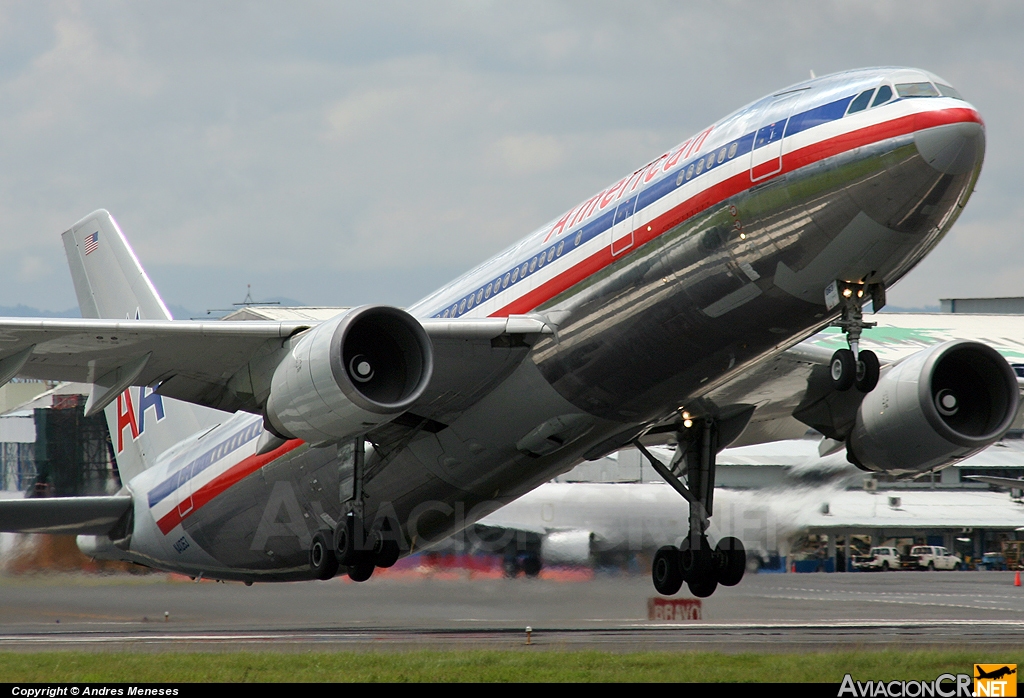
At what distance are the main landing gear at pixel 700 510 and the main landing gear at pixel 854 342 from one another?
6388 millimetres

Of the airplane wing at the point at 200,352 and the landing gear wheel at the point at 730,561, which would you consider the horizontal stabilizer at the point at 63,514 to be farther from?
the landing gear wheel at the point at 730,561

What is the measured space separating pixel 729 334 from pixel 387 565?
708 cm

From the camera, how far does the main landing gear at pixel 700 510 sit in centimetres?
2000

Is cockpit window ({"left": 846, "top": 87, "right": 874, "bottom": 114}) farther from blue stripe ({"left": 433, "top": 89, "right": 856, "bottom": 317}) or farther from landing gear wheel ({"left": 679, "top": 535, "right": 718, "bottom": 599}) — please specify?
landing gear wheel ({"left": 679, "top": 535, "right": 718, "bottom": 599})

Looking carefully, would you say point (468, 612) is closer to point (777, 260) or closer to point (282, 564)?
point (282, 564)

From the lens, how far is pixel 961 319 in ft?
202

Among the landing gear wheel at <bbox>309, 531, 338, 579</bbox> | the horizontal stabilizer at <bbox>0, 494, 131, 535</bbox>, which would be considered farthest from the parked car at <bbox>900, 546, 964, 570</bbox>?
the landing gear wheel at <bbox>309, 531, 338, 579</bbox>

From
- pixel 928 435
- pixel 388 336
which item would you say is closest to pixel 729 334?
pixel 388 336

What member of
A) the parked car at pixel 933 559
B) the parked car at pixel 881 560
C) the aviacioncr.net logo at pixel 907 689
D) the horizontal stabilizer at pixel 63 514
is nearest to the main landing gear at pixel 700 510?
the aviacioncr.net logo at pixel 907 689

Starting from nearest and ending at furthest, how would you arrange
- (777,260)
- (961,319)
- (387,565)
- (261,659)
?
(777,260)
(261,659)
(387,565)
(961,319)

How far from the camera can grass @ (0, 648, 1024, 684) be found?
Answer: 48.0 feet

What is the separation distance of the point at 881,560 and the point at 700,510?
21257mm

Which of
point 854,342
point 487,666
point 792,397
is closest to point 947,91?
point 854,342

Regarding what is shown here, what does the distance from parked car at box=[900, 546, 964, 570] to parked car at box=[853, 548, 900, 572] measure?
67cm
